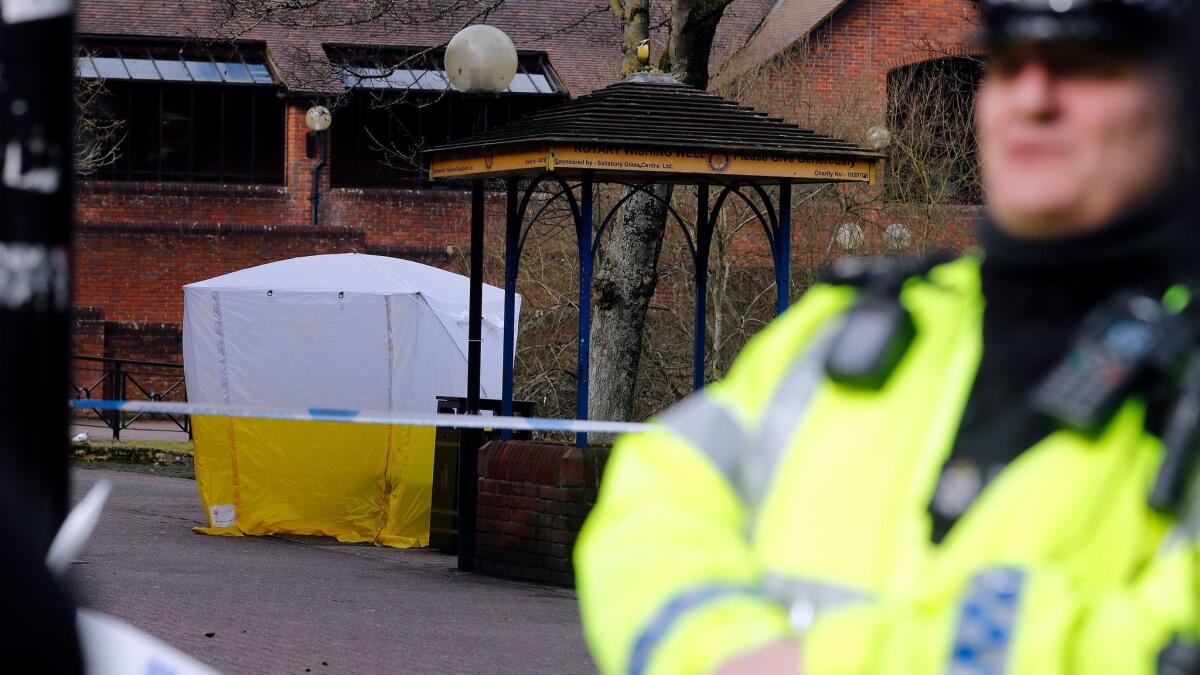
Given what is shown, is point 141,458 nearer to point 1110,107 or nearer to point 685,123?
point 685,123

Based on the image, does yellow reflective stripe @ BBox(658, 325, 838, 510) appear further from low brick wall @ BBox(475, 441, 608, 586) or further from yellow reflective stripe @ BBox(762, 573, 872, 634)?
low brick wall @ BBox(475, 441, 608, 586)

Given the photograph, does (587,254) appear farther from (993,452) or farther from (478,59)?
(993,452)

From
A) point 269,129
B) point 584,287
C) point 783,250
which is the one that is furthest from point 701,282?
point 269,129

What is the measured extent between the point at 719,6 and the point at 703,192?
9.76ft

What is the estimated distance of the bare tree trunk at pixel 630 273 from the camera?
13891 mm

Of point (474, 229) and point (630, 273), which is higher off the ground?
point (474, 229)

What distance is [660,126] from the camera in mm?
10445

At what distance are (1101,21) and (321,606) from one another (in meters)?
8.76

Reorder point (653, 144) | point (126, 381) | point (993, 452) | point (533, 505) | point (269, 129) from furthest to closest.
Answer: point (269, 129), point (126, 381), point (533, 505), point (653, 144), point (993, 452)

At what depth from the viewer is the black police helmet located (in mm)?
1497

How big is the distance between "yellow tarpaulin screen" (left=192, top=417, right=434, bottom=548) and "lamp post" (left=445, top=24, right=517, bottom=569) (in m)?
1.63

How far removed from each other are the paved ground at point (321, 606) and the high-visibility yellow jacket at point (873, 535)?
16.9ft

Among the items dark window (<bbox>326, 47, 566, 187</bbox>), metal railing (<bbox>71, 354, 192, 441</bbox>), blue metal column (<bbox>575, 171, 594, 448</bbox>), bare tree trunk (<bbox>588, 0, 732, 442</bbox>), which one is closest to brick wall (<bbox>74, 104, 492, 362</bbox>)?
metal railing (<bbox>71, 354, 192, 441</bbox>)

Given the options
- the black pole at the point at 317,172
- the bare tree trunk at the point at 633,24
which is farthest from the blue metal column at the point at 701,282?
the black pole at the point at 317,172
